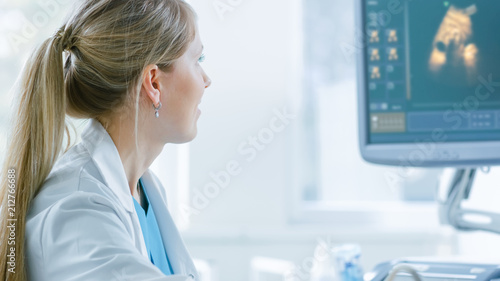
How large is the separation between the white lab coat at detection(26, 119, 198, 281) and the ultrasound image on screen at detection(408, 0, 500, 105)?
737mm

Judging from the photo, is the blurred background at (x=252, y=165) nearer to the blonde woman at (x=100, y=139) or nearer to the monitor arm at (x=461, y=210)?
the monitor arm at (x=461, y=210)

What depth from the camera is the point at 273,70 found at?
224 centimetres

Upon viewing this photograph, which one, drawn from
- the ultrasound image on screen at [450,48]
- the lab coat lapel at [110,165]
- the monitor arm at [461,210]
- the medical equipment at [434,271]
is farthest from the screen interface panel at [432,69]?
the lab coat lapel at [110,165]

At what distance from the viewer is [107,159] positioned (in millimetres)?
1083

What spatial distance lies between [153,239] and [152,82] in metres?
0.35

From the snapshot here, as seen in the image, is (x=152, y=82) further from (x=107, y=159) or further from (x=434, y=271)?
(x=434, y=271)

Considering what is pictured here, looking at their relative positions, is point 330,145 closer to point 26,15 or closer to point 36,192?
point 26,15

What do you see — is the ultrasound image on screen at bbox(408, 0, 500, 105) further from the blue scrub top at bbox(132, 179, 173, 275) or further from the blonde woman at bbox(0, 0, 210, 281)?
the blue scrub top at bbox(132, 179, 173, 275)

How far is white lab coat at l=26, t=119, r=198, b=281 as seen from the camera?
0.84 metres

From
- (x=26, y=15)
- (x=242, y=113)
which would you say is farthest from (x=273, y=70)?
(x=26, y=15)

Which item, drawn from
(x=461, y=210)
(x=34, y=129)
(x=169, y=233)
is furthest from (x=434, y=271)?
(x=34, y=129)

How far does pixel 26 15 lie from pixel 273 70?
902 mm

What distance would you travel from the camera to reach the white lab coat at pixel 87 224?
2.76 ft

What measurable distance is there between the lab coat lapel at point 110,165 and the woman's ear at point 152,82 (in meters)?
0.11
